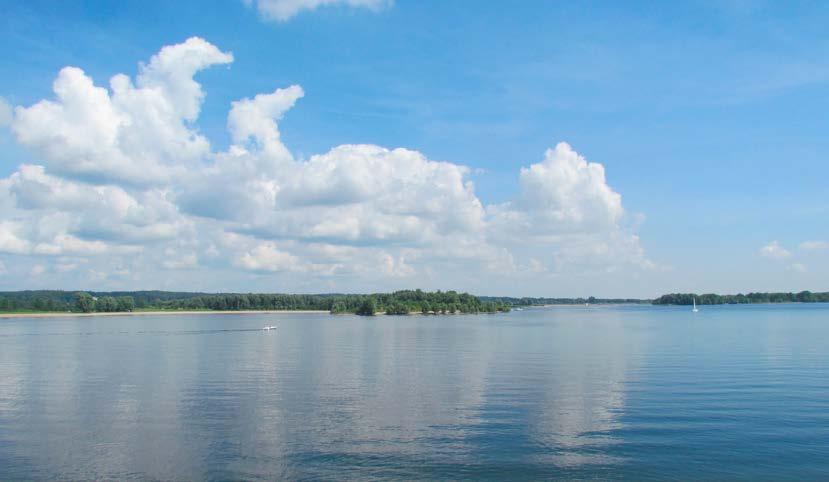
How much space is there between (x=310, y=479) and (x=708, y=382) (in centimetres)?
3203

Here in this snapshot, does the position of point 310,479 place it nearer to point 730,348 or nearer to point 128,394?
point 128,394

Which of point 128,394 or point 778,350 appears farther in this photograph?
point 778,350

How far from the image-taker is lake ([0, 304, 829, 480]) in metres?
24.6

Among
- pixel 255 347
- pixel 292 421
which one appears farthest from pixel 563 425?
pixel 255 347

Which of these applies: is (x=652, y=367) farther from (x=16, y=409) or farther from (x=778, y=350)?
(x=16, y=409)

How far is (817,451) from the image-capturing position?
86.5ft

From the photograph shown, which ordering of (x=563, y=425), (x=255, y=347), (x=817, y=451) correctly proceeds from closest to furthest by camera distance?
(x=817, y=451), (x=563, y=425), (x=255, y=347)

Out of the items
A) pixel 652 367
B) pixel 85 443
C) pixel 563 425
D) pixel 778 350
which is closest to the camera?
pixel 85 443

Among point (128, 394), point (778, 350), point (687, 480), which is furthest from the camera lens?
point (778, 350)

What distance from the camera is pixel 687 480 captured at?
23.1 meters

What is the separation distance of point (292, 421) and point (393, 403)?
6.93 m

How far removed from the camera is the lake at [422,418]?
80.7 feet

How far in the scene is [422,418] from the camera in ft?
107

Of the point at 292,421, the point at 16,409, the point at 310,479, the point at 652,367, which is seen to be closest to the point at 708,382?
the point at 652,367
